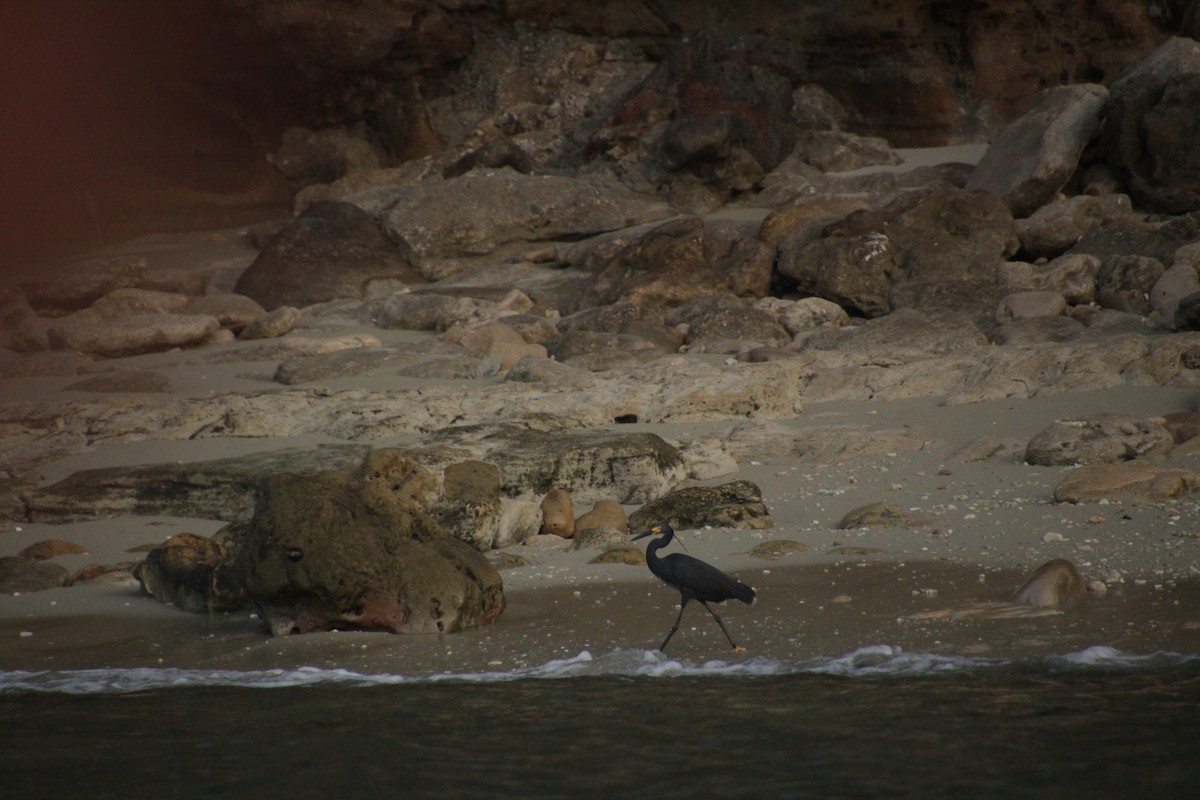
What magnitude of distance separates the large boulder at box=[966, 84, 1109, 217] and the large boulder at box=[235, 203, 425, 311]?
871 centimetres

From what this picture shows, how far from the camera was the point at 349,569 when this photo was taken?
6117mm

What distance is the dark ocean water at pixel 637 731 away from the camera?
411cm

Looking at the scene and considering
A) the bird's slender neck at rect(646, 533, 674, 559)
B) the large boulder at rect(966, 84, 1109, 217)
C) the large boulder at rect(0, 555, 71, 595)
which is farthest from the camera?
the large boulder at rect(966, 84, 1109, 217)

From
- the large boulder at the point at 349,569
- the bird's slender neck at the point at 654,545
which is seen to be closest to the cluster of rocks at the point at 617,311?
the large boulder at the point at 349,569

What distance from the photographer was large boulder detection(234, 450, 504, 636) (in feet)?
20.1

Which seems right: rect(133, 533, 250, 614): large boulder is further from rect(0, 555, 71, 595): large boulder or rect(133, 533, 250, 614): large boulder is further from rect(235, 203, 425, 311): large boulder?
rect(235, 203, 425, 311): large boulder

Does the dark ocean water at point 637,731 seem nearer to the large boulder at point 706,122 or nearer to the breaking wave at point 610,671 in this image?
the breaking wave at point 610,671

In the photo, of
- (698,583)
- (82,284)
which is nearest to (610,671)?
(698,583)

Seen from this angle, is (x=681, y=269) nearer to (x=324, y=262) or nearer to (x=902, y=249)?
(x=902, y=249)

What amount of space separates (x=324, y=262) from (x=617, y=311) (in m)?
5.80

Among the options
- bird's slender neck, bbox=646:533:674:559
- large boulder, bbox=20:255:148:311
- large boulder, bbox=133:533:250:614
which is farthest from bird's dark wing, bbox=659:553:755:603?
large boulder, bbox=20:255:148:311

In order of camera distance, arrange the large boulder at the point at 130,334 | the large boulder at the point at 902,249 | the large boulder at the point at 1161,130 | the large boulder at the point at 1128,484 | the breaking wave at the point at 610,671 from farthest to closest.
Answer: the large boulder at the point at 1161,130
the large boulder at the point at 902,249
the large boulder at the point at 130,334
the large boulder at the point at 1128,484
the breaking wave at the point at 610,671

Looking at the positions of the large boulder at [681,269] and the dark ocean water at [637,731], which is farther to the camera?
the large boulder at [681,269]

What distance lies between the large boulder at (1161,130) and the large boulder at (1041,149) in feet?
1.47
